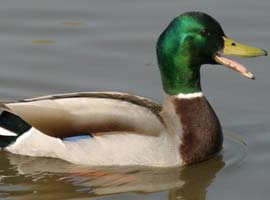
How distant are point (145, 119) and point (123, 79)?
1.88 meters

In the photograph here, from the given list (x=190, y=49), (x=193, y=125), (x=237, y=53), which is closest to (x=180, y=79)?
(x=190, y=49)

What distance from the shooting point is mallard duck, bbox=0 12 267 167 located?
893 cm

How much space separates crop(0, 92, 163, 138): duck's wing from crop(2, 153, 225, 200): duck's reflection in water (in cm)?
33

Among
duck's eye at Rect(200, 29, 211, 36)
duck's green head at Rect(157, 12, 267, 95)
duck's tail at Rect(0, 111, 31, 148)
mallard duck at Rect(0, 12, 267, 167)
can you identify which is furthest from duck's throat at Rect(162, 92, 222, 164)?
duck's tail at Rect(0, 111, 31, 148)

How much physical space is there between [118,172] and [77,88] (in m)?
1.81

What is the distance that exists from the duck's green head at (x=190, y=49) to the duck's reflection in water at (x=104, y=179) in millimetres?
800

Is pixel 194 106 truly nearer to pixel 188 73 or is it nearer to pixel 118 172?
pixel 188 73

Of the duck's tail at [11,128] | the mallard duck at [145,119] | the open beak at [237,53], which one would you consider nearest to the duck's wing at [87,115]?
the mallard duck at [145,119]

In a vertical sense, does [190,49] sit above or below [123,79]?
above

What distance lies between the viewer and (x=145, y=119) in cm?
898

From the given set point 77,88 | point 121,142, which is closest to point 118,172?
point 121,142

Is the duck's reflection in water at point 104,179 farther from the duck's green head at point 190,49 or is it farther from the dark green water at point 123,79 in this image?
the duck's green head at point 190,49

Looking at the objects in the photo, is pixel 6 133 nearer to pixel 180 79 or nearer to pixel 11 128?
pixel 11 128

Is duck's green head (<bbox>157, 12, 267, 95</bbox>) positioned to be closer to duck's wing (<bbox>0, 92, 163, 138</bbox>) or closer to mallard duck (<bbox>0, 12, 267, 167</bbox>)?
mallard duck (<bbox>0, 12, 267, 167</bbox>)
